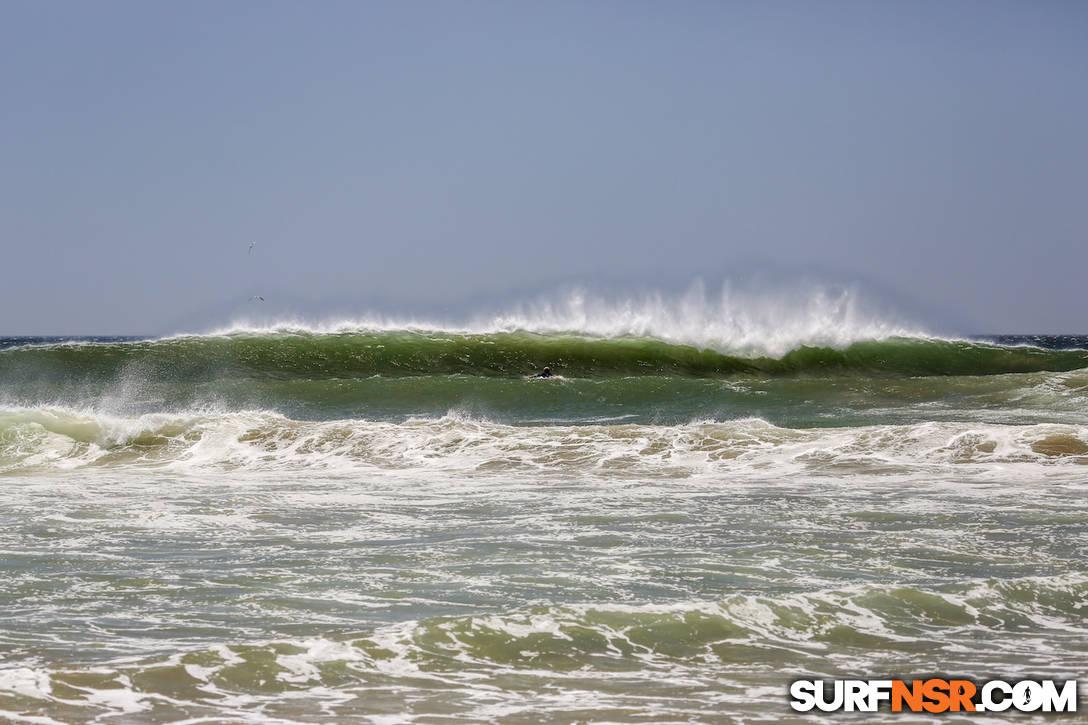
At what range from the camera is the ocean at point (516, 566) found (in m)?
4.40

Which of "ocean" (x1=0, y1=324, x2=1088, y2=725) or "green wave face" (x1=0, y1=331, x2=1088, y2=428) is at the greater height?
"green wave face" (x1=0, y1=331, x2=1088, y2=428)

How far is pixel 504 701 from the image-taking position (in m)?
4.24

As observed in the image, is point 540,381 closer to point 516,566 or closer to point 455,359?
point 455,359

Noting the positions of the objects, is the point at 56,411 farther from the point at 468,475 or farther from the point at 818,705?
the point at 818,705

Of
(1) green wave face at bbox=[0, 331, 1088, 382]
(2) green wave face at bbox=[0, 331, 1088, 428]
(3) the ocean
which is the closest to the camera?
(3) the ocean

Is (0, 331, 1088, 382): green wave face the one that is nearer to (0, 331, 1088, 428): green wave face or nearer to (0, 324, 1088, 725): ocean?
(0, 331, 1088, 428): green wave face

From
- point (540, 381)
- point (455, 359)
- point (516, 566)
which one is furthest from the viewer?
point (455, 359)

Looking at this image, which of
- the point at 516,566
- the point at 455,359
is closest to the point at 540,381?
the point at 455,359

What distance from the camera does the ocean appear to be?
440 centimetres

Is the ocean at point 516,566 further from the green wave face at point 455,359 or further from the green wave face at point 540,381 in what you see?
the green wave face at point 455,359

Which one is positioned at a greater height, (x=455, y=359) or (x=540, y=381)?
(x=455, y=359)

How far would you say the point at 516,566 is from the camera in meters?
6.65

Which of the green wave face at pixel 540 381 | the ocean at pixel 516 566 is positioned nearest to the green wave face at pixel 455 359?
the green wave face at pixel 540 381

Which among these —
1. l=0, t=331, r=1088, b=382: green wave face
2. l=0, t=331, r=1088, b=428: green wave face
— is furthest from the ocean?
l=0, t=331, r=1088, b=382: green wave face
